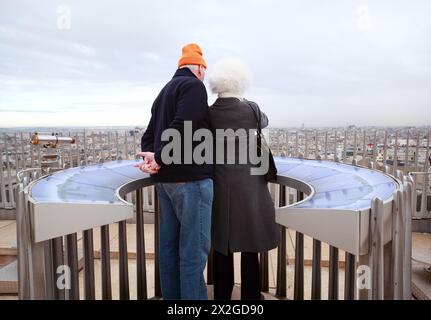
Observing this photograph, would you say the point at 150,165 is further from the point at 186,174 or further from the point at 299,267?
the point at 299,267

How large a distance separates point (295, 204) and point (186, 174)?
1.63 feet

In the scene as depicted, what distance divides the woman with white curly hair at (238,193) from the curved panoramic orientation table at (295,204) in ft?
0.99

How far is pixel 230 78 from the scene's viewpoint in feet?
5.06

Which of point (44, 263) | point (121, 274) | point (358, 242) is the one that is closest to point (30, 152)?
point (121, 274)

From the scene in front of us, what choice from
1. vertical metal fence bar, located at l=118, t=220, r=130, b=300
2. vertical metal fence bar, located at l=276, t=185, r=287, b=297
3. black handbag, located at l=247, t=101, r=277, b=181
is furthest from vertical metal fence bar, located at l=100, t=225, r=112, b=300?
vertical metal fence bar, located at l=276, t=185, r=287, b=297

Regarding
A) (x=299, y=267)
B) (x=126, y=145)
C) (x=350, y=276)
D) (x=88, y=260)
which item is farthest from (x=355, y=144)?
(x=88, y=260)

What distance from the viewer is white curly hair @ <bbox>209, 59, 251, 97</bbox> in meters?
1.55

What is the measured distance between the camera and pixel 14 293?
2.48 meters

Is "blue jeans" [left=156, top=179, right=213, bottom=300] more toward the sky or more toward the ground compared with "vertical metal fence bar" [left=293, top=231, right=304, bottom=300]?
more toward the sky

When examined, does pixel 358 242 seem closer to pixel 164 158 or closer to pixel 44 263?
pixel 164 158

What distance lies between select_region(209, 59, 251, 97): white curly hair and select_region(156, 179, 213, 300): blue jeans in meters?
0.46

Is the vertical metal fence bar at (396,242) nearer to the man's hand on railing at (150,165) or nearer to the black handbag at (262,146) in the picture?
the black handbag at (262,146)

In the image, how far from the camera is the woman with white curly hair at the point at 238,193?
1.54m

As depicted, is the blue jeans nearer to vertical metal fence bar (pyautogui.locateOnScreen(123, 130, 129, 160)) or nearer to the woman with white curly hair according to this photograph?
the woman with white curly hair
